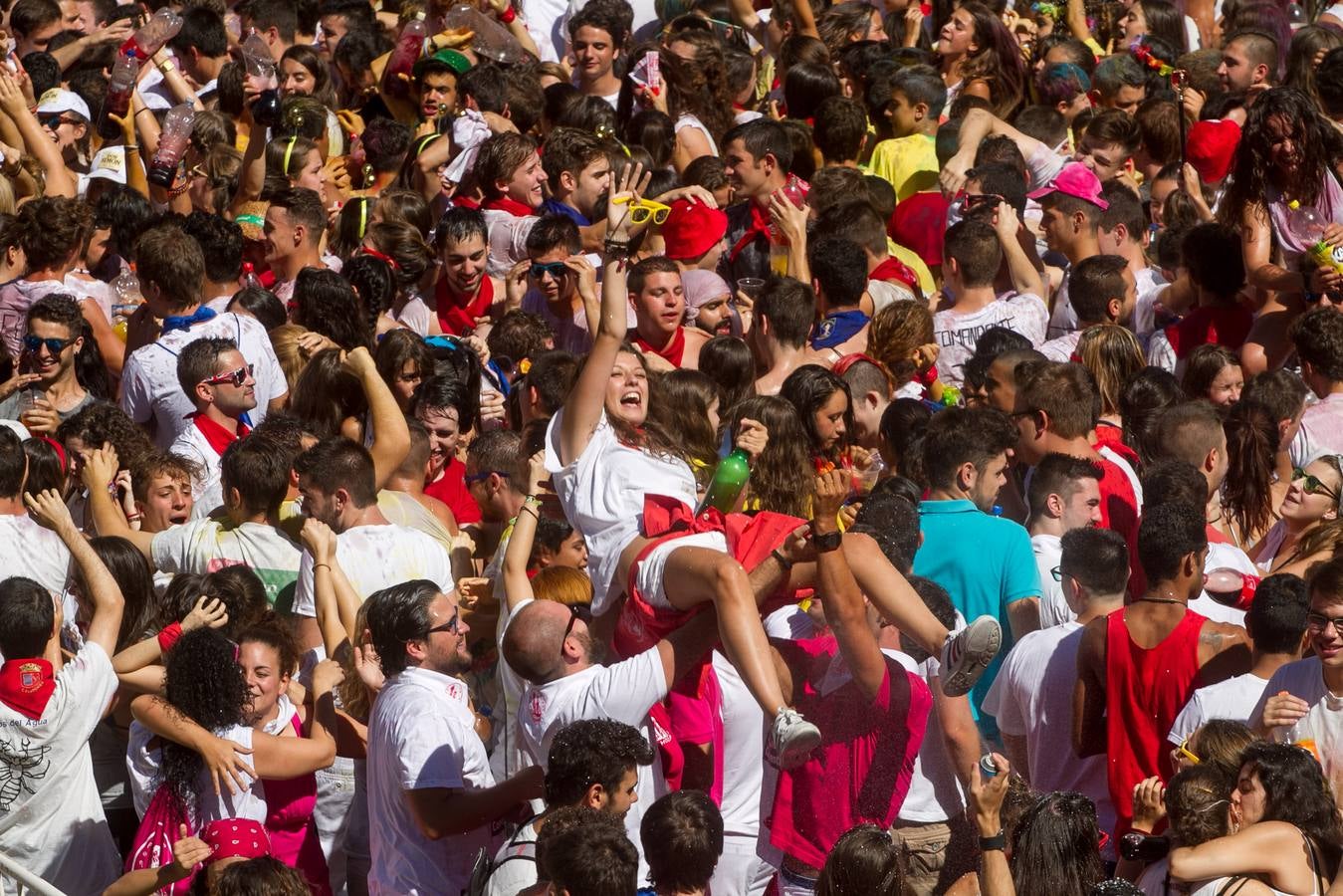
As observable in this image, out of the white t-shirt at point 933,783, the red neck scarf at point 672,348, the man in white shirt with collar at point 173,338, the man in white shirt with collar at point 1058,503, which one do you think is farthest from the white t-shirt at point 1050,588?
the man in white shirt with collar at point 173,338

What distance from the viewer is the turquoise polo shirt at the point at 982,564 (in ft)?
20.6

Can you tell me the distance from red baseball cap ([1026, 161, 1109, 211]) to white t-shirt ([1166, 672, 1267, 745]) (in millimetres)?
3973

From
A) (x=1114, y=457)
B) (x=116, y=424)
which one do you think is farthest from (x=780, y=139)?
(x=116, y=424)

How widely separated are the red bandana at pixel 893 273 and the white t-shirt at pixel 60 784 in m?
4.31

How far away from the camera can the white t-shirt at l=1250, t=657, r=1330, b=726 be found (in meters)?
5.45

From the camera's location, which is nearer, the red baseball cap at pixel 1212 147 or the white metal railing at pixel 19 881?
the white metal railing at pixel 19 881

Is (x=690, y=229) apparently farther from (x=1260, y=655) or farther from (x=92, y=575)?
(x=1260, y=655)

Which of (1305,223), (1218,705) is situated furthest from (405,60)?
(1218,705)

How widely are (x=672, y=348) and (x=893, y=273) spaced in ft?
4.49

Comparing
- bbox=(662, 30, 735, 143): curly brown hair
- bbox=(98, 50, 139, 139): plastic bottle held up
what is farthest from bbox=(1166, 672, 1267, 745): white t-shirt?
bbox=(98, 50, 139, 139): plastic bottle held up

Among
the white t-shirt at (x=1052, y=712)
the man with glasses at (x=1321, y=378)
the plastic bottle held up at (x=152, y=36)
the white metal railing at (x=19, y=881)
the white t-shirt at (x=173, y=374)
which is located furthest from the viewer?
the plastic bottle held up at (x=152, y=36)

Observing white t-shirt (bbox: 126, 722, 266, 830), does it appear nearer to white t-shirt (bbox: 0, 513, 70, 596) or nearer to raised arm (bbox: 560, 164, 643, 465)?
white t-shirt (bbox: 0, 513, 70, 596)

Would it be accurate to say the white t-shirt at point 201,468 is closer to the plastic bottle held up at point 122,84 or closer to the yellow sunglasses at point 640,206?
the yellow sunglasses at point 640,206

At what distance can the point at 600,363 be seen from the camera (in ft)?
20.0
